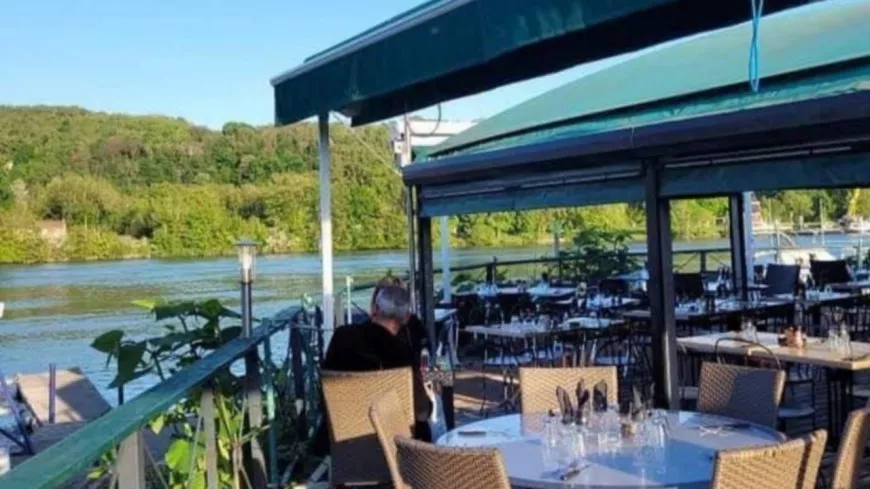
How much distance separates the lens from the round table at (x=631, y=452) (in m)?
2.85

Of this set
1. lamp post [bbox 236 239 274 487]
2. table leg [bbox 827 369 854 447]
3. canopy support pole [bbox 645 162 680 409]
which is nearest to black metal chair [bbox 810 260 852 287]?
table leg [bbox 827 369 854 447]

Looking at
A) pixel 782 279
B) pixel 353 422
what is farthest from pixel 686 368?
pixel 353 422

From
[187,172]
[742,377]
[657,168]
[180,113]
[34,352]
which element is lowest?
[34,352]

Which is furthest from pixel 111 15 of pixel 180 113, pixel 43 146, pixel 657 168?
pixel 657 168

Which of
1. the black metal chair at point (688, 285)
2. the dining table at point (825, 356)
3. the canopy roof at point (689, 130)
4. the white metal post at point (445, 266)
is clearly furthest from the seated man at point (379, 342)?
the white metal post at point (445, 266)

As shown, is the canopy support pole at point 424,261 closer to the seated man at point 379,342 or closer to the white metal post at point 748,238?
the seated man at point 379,342

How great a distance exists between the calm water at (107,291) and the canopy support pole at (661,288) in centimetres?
1156

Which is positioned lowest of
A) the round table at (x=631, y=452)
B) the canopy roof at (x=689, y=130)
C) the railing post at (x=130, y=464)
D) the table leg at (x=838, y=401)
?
the table leg at (x=838, y=401)

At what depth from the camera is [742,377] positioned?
3947mm

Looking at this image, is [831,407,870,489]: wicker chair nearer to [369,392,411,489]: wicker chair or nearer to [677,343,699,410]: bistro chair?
[369,392,411,489]: wicker chair

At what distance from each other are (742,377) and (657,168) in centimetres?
142

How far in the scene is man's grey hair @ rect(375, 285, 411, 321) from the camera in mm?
4484

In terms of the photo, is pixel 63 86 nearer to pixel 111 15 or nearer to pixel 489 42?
pixel 111 15

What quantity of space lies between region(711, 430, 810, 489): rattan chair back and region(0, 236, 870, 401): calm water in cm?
1402
